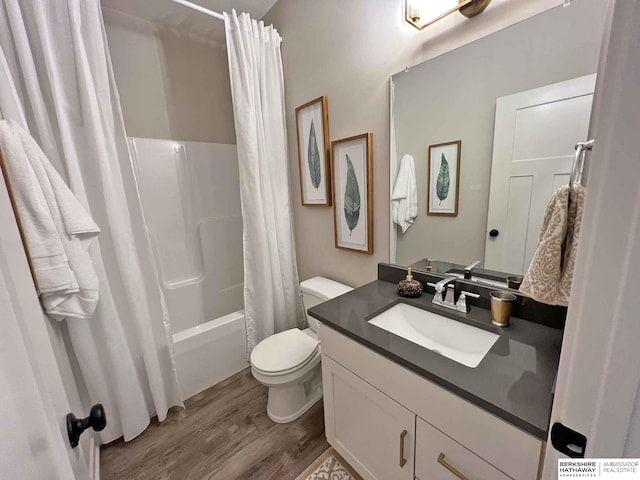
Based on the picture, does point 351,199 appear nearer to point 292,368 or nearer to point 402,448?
point 292,368

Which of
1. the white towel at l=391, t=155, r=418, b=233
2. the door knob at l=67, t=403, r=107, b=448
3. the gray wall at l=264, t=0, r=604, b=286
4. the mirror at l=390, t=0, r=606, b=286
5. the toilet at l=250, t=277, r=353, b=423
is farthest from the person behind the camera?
the toilet at l=250, t=277, r=353, b=423

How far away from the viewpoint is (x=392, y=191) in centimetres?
136

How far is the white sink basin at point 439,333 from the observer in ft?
3.14

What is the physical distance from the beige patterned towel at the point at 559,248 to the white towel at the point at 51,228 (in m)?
1.67

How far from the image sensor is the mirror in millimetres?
833

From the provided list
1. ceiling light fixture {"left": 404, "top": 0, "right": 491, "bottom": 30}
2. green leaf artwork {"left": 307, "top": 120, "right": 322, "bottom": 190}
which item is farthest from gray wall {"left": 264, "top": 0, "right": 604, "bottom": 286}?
green leaf artwork {"left": 307, "top": 120, "right": 322, "bottom": 190}

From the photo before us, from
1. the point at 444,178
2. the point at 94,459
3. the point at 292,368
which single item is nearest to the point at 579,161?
the point at 444,178

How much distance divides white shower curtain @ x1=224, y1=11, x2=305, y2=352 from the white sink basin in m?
1.02

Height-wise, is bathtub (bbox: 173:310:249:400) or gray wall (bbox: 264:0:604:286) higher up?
gray wall (bbox: 264:0:604:286)

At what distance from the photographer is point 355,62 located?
4.57ft

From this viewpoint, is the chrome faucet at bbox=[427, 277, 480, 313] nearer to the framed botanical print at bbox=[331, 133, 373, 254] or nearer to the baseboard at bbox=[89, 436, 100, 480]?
the framed botanical print at bbox=[331, 133, 373, 254]

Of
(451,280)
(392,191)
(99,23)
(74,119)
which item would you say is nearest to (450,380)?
(451,280)

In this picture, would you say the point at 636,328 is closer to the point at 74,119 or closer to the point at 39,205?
the point at 39,205

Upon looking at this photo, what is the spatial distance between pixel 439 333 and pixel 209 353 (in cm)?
150
